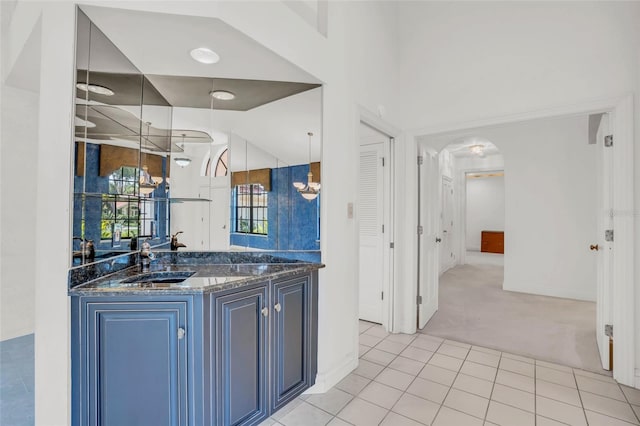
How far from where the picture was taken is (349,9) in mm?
2531

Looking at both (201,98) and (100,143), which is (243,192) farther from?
(100,143)

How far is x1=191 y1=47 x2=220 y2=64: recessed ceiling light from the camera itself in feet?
6.21

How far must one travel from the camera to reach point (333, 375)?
235 cm

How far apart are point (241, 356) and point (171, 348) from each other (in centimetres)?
39

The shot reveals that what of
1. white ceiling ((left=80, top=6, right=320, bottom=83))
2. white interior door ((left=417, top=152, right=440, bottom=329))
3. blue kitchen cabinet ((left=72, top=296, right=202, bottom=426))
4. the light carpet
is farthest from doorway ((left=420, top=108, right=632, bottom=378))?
blue kitchen cabinet ((left=72, top=296, right=202, bottom=426))

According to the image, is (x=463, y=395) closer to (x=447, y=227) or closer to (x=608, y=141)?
(x=608, y=141)

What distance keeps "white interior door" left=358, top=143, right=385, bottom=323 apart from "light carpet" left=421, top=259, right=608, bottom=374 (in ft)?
2.16

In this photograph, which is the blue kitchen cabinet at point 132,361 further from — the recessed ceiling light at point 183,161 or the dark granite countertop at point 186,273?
the recessed ceiling light at point 183,161

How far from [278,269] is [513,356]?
2.44 metres

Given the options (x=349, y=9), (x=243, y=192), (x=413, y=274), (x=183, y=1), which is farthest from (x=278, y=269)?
(x=349, y=9)

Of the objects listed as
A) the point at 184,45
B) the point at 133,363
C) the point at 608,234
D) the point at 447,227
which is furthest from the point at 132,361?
the point at 447,227

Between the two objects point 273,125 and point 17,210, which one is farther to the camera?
point 17,210

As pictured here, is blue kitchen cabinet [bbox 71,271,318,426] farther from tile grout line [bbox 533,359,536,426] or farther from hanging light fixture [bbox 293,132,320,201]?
tile grout line [bbox 533,359,536,426]

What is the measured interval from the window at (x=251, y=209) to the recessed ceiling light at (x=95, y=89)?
986 mm
